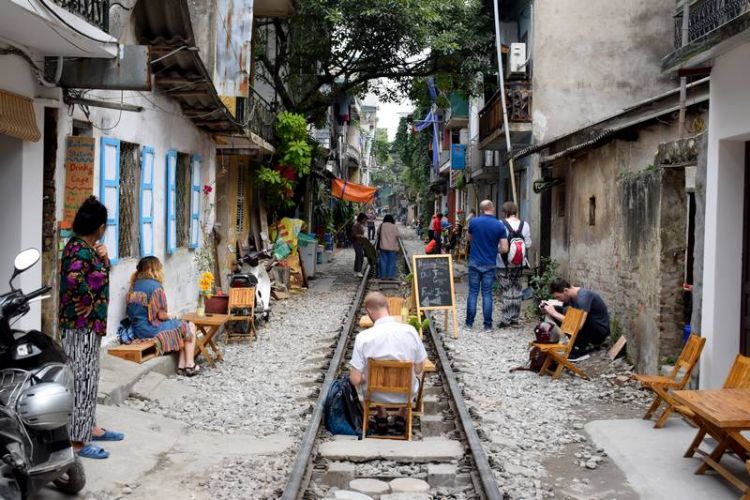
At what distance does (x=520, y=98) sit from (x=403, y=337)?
14.2 m

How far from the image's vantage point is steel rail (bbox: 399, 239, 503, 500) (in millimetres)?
5695

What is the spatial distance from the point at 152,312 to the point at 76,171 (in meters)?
2.04

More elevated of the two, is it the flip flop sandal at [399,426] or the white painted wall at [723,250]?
the white painted wall at [723,250]

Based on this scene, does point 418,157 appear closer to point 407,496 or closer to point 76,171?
point 76,171

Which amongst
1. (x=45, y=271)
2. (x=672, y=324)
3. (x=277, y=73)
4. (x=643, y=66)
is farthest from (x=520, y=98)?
(x=45, y=271)

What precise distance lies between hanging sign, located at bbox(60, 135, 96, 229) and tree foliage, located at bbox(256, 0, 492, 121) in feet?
38.3

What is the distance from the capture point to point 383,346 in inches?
279

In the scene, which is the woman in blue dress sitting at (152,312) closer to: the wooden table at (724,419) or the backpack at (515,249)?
the backpack at (515,249)

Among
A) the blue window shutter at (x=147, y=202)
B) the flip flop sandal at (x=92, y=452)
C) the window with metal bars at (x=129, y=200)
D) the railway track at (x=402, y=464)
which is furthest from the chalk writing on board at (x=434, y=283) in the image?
the flip flop sandal at (x=92, y=452)

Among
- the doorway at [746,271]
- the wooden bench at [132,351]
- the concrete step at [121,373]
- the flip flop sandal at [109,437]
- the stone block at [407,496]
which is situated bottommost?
the stone block at [407,496]

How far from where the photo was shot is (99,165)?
9.05 meters

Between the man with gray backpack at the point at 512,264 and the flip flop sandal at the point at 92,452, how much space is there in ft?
27.1

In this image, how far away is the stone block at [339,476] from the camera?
6.26m

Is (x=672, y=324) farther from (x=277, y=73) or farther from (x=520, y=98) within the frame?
(x=277, y=73)
